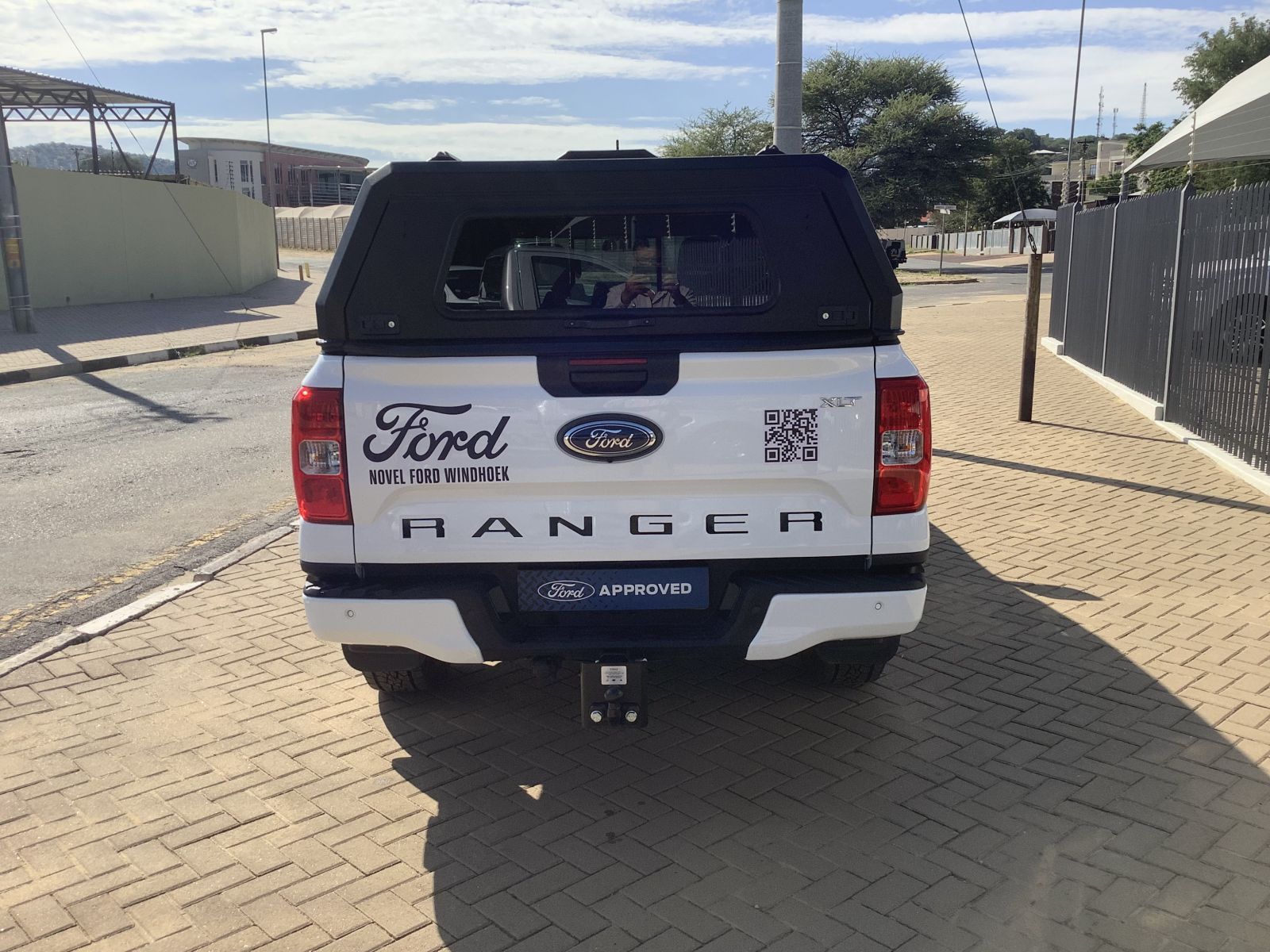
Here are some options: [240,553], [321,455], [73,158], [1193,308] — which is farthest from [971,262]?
[321,455]

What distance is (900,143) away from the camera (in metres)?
54.5

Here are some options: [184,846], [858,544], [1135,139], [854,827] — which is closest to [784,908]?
[854,827]

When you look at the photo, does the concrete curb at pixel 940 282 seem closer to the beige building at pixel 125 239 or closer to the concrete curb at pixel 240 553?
the beige building at pixel 125 239

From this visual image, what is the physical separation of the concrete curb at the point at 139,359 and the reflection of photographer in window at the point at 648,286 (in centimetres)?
1013

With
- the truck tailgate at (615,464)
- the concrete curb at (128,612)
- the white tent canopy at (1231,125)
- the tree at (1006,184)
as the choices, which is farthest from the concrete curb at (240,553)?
the tree at (1006,184)

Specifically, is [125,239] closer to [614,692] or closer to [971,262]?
[614,692]

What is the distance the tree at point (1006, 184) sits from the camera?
53.3 metres

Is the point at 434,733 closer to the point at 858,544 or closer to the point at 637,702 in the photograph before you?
the point at 637,702

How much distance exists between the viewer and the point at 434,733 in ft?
14.1

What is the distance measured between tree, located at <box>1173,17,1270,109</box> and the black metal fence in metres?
38.6

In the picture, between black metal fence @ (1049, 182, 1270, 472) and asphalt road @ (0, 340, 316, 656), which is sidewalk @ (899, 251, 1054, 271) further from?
asphalt road @ (0, 340, 316, 656)

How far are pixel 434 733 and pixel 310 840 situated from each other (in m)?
0.82

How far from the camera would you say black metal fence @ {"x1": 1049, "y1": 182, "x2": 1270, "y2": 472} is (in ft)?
26.9

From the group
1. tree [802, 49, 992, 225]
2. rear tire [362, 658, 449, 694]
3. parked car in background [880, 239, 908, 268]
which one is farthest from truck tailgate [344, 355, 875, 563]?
tree [802, 49, 992, 225]
